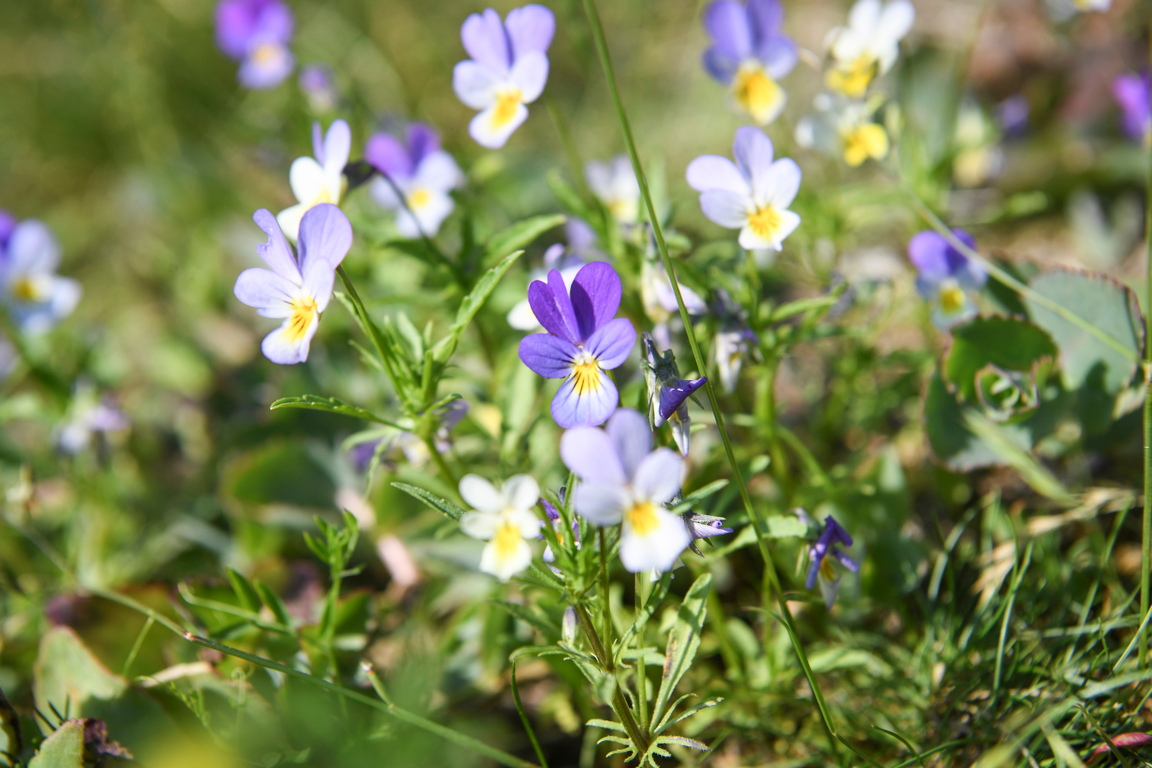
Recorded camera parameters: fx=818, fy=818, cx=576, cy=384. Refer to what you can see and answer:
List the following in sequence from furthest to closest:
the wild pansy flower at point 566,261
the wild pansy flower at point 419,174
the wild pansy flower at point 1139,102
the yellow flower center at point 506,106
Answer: the wild pansy flower at point 1139,102
the wild pansy flower at point 419,174
the yellow flower center at point 506,106
the wild pansy flower at point 566,261

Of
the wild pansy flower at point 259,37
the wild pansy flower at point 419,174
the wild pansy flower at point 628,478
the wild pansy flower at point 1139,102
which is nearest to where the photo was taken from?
the wild pansy flower at point 628,478

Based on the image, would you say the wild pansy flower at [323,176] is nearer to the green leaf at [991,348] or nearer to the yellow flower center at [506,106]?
the yellow flower center at [506,106]

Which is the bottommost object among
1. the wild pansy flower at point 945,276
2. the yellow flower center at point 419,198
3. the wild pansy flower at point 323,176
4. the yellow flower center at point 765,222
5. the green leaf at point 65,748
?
the green leaf at point 65,748

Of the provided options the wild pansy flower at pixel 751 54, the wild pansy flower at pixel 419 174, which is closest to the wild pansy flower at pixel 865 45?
the wild pansy flower at pixel 751 54

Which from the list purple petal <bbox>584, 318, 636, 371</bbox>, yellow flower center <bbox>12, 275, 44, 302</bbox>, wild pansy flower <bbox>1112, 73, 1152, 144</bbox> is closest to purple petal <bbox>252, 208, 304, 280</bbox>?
purple petal <bbox>584, 318, 636, 371</bbox>

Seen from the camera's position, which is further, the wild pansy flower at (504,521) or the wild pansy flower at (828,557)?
the wild pansy flower at (828,557)

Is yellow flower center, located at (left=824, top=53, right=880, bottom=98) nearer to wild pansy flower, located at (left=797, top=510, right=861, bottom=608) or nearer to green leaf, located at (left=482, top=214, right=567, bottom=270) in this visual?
green leaf, located at (left=482, top=214, right=567, bottom=270)

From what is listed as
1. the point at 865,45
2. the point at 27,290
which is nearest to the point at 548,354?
the point at 865,45
